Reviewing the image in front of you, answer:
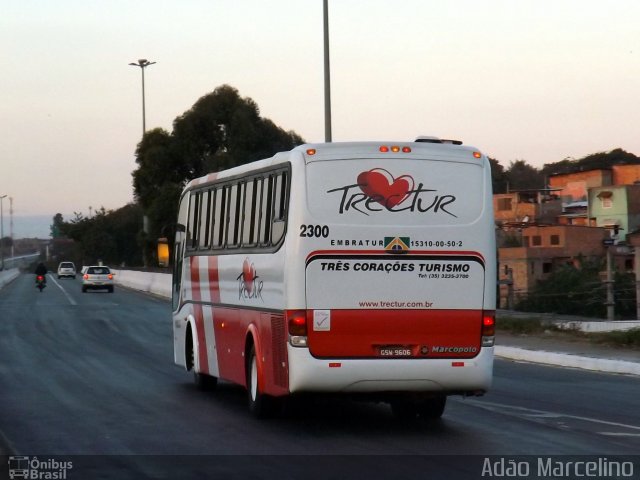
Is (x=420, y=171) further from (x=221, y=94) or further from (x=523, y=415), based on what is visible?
(x=221, y=94)

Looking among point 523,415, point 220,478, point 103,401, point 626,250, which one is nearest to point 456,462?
point 220,478

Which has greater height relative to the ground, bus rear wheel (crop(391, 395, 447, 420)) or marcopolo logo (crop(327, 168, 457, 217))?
marcopolo logo (crop(327, 168, 457, 217))

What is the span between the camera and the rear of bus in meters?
13.7

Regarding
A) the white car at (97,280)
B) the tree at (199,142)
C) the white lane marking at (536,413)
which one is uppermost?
the tree at (199,142)

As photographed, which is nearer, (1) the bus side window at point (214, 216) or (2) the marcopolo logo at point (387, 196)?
(2) the marcopolo logo at point (387, 196)

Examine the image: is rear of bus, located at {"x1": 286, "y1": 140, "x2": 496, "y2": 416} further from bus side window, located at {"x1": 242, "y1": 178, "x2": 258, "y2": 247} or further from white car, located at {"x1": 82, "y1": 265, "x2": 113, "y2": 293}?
white car, located at {"x1": 82, "y1": 265, "x2": 113, "y2": 293}

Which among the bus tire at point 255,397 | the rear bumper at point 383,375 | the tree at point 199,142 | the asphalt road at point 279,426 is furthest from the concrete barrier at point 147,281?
the rear bumper at point 383,375

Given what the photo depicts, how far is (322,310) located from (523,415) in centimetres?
319

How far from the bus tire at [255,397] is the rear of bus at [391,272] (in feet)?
4.54

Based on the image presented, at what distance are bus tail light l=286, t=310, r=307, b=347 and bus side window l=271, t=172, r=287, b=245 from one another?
3.29 feet

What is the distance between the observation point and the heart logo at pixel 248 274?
50.3 feet

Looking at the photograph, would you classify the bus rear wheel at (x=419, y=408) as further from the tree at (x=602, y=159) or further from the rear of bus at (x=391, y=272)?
the tree at (x=602, y=159)

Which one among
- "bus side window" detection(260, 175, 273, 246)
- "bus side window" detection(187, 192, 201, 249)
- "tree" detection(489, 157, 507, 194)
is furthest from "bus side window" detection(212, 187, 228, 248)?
"tree" detection(489, 157, 507, 194)

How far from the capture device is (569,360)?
→ 24016 mm
